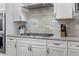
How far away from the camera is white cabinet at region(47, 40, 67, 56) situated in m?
2.59

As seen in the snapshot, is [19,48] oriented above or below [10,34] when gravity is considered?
below

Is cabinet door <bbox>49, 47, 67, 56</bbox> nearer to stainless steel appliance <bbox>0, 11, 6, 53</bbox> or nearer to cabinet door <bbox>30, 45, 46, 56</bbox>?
cabinet door <bbox>30, 45, 46, 56</bbox>

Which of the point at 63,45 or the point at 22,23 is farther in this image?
the point at 22,23

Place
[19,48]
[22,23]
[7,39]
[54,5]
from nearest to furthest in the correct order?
[54,5] < [19,48] < [7,39] < [22,23]

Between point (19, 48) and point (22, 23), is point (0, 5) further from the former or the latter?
point (19, 48)

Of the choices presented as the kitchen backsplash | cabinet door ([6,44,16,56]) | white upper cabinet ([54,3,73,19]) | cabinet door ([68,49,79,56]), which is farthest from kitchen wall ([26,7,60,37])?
cabinet door ([68,49,79,56])

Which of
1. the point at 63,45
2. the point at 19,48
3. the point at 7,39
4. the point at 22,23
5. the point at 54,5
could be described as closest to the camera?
the point at 63,45

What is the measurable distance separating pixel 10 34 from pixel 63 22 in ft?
4.65

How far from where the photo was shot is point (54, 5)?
9.98ft

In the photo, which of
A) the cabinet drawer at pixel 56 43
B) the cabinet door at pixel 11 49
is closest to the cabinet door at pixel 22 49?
the cabinet door at pixel 11 49

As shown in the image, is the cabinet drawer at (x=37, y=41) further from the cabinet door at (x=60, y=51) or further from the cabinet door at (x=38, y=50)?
the cabinet door at (x=60, y=51)

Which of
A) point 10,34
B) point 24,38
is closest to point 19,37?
point 24,38

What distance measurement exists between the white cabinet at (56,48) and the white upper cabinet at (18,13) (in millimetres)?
1195

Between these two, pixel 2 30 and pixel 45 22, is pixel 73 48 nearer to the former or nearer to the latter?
pixel 45 22
